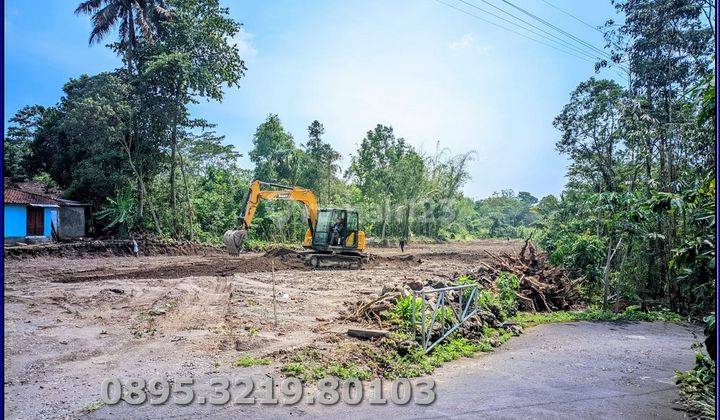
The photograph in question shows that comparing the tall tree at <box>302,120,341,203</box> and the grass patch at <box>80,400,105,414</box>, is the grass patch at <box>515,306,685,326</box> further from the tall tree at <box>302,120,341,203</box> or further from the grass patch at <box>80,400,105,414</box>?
the tall tree at <box>302,120,341,203</box>

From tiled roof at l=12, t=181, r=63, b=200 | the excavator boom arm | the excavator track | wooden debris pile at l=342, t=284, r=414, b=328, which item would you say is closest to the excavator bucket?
the excavator boom arm

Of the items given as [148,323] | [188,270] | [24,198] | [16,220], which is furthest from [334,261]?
[24,198]

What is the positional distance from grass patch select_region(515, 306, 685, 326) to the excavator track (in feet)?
28.6

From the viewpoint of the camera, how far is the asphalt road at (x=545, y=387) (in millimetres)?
5004

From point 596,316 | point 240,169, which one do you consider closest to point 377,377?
point 596,316

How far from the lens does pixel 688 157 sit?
12453mm

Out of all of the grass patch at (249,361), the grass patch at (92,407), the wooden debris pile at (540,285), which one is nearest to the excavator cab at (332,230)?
the wooden debris pile at (540,285)

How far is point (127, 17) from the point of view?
89.0 ft

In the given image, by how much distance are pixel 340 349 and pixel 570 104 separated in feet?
60.3

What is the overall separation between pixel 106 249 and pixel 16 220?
5126 mm

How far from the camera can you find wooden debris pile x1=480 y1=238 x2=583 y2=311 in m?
12.9

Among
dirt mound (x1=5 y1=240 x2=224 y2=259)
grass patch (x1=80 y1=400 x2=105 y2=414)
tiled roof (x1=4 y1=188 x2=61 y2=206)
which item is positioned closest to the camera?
grass patch (x1=80 y1=400 x2=105 y2=414)

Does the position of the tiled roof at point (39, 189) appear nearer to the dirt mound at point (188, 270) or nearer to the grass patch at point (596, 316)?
the dirt mound at point (188, 270)

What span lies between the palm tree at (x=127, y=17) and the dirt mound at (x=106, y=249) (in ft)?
35.9
